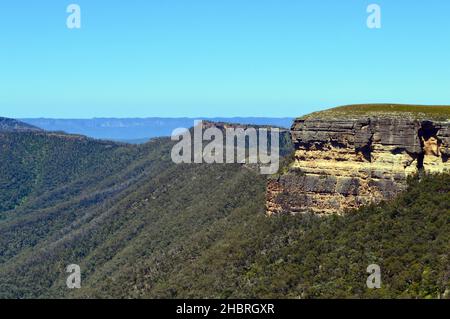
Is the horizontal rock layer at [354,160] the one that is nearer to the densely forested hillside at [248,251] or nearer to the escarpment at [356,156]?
the escarpment at [356,156]

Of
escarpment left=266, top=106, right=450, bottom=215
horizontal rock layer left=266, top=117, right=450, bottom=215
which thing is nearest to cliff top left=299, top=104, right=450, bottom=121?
escarpment left=266, top=106, right=450, bottom=215

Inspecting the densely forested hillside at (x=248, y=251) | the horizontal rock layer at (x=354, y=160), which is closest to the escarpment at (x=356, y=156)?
the horizontal rock layer at (x=354, y=160)

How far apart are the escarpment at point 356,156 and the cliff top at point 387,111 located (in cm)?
10

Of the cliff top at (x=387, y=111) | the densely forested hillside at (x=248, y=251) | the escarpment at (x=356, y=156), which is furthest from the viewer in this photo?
the cliff top at (x=387, y=111)

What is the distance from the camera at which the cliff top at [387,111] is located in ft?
236

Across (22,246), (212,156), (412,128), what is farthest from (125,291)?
(22,246)

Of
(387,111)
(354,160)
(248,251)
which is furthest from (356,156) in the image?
(248,251)

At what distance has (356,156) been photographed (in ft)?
245

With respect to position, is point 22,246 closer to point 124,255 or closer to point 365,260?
point 124,255

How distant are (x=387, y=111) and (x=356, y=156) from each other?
542 cm

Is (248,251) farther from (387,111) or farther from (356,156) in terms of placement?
(387,111)

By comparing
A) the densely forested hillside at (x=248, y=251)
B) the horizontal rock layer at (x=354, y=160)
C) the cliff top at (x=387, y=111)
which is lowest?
the densely forested hillside at (x=248, y=251)

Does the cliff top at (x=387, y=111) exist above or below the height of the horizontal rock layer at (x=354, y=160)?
above

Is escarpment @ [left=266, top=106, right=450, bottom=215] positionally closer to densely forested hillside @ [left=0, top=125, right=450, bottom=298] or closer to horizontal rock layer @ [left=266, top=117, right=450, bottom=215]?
horizontal rock layer @ [left=266, top=117, right=450, bottom=215]
